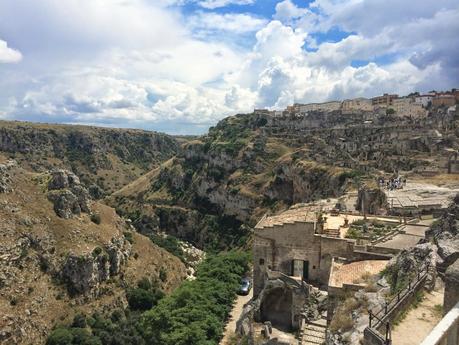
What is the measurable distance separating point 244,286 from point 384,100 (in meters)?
141

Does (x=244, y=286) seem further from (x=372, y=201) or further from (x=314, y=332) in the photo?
(x=314, y=332)

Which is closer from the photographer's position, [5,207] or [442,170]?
[5,207]

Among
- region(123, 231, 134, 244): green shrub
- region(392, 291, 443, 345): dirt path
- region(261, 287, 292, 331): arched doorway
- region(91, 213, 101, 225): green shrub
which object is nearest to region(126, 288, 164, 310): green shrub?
region(123, 231, 134, 244): green shrub

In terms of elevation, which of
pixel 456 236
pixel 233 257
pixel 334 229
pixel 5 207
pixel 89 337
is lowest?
pixel 89 337

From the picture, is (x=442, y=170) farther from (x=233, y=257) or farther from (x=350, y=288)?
(x=350, y=288)

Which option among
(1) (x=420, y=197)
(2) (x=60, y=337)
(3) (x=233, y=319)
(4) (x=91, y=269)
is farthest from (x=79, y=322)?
(1) (x=420, y=197)

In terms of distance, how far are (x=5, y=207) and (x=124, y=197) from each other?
90.1 metres

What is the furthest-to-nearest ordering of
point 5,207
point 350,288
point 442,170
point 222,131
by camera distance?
point 222,131
point 442,170
point 5,207
point 350,288

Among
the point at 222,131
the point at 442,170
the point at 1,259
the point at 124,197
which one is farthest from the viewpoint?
the point at 222,131

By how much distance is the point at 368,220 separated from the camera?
3703cm

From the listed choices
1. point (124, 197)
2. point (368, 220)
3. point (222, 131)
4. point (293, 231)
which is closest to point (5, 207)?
point (293, 231)

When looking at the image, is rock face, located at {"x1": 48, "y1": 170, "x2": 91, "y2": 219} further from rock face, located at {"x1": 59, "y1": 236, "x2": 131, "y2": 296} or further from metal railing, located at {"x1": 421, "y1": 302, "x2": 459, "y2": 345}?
metal railing, located at {"x1": 421, "y1": 302, "x2": 459, "y2": 345}

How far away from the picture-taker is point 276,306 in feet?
107

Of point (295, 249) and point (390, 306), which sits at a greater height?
point (390, 306)
